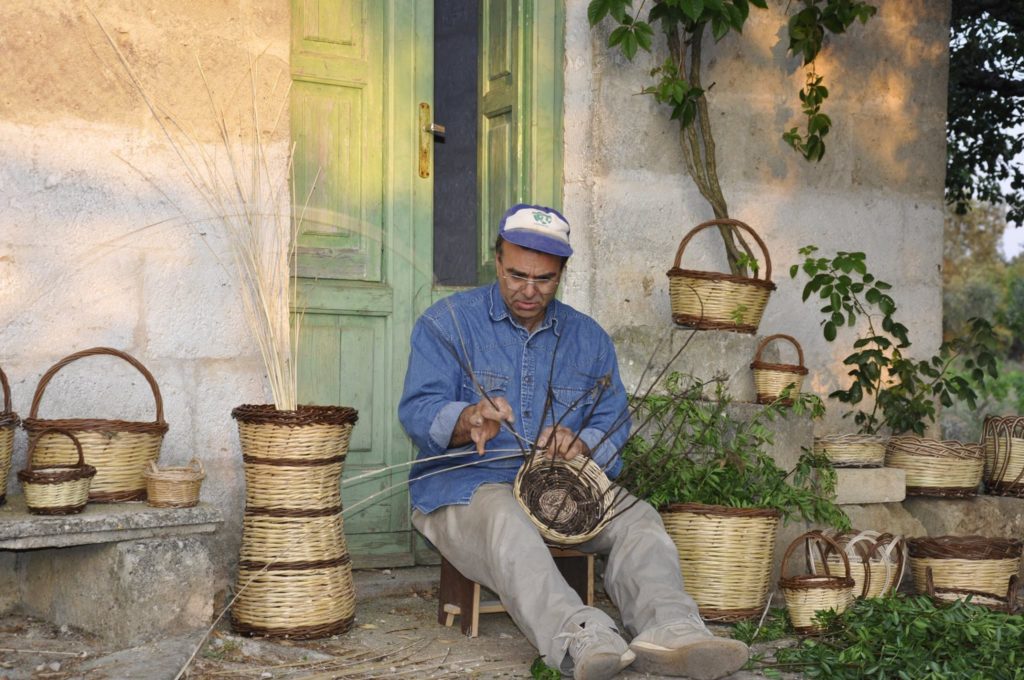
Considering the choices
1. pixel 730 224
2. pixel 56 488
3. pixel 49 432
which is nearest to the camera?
pixel 56 488

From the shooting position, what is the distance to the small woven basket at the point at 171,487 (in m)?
3.54

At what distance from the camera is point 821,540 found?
394 cm

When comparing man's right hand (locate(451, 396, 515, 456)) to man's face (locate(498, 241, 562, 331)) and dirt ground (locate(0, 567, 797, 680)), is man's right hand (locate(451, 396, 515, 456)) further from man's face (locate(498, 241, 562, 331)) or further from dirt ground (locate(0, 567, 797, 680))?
dirt ground (locate(0, 567, 797, 680))

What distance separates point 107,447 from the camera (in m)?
3.55

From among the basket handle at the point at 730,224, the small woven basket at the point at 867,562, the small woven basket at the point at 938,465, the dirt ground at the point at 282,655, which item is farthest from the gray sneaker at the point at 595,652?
the small woven basket at the point at 938,465

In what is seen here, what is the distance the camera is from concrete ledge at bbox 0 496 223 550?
328cm

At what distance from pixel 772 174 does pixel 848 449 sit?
1.29m

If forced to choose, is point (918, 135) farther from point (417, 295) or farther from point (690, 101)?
point (417, 295)

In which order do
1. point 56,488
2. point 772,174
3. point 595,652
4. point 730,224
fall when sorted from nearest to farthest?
point 595,652 < point 56,488 < point 730,224 < point 772,174

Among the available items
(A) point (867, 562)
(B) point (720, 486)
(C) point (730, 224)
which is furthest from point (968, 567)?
(C) point (730, 224)

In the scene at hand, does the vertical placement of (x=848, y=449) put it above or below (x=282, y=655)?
above

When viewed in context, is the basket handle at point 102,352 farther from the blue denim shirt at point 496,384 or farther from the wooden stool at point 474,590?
the wooden stool at point 474,590

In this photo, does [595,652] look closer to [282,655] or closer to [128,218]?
[282,655]

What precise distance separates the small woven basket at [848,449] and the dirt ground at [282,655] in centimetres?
126
